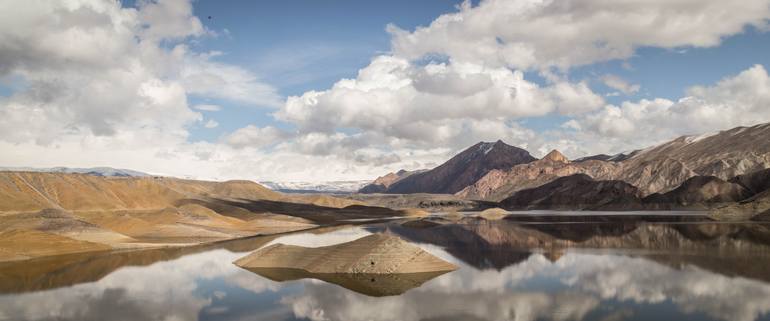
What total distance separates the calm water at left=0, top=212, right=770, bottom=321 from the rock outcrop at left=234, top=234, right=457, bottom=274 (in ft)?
9.97

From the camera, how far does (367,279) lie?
57.8m

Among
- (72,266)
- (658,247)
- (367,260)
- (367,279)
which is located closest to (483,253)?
(658,247)

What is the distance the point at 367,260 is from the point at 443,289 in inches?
476

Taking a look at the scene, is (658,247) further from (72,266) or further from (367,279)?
(72,266)

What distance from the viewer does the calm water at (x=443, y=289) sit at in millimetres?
42594

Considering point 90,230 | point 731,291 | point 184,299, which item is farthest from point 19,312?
point 90,230

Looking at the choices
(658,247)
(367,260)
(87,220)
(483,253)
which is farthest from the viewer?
(87,220)

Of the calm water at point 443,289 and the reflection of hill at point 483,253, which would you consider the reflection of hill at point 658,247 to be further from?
the calm water at point 443,289

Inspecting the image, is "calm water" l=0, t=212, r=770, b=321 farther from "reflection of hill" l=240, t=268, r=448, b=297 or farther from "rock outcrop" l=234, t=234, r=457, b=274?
"rock outcrop" l=234, t=234, r=457, b=274

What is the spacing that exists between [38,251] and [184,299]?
4990 cm

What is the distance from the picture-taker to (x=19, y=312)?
4522 cm

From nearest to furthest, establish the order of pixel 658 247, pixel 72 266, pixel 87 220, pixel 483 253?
pixel 72 266 → pixel 483 253 → pixel 658 247 → pixel 87 220

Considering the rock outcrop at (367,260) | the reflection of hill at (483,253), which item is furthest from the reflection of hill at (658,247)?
the rock outcrop at (367,260)

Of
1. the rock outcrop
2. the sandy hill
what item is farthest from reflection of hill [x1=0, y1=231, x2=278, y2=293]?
the rock outcrop
